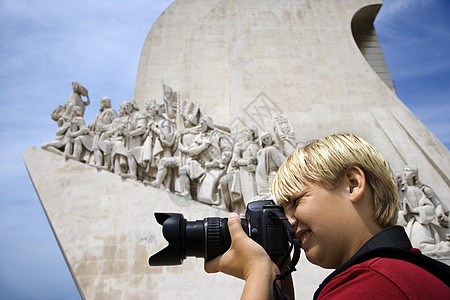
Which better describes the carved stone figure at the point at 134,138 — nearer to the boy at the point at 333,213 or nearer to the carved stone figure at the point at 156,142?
the carved stone figure at the point at 156,142

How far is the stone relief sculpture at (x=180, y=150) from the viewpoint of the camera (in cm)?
464

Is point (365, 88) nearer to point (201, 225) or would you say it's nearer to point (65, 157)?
point (65, 157)

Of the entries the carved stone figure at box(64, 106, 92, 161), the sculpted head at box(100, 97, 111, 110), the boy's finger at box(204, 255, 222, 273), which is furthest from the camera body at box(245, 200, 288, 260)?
the sculpted head at box(100, 97, 111, 110)

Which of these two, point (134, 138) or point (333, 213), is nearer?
point (333, 213)

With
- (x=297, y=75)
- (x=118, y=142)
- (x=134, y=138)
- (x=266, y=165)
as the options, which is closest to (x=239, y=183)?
(x=266, y=165)

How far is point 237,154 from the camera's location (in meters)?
4.88

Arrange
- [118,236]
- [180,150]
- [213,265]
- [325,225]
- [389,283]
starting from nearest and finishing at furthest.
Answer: [389,283] < [325,225] < [213,265] < [118,236] < [180,150]

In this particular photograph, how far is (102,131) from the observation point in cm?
620

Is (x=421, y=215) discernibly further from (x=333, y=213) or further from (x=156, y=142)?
(x=333, y=213)

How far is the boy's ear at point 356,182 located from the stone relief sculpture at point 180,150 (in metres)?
3.63

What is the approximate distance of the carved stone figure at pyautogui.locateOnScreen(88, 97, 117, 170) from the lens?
5512mm

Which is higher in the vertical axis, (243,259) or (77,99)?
(77,99)

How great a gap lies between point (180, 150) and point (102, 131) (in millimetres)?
1954

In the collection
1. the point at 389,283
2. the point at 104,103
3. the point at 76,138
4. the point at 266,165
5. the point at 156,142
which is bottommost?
the point at 389,283
